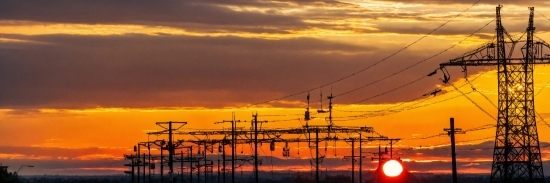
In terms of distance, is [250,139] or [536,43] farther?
[250,139]

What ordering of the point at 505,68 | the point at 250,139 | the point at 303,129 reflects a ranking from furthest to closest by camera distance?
1. the point at 250,139
2. the point at 303,129
3. the point at 505,68

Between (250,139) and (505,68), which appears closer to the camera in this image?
(505,68)

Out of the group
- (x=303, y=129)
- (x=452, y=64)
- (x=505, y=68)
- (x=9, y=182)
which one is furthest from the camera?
(x=9, y=182)

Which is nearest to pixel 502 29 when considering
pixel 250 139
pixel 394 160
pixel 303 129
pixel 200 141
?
pixel 303 129

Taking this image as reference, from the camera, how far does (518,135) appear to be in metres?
92.3

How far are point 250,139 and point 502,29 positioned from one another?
205ft

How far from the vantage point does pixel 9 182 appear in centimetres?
14412

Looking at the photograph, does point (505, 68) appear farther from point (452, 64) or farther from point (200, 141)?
point (200, 141)

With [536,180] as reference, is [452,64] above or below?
above

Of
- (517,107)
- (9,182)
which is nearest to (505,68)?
(517,107)

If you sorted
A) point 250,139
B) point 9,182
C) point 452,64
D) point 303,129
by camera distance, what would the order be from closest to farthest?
point 452,64
point 303,129
point 9,182
point 250,139

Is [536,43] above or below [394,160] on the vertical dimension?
above

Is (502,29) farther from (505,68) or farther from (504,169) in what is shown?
(504,169)

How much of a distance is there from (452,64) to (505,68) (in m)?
7.97
